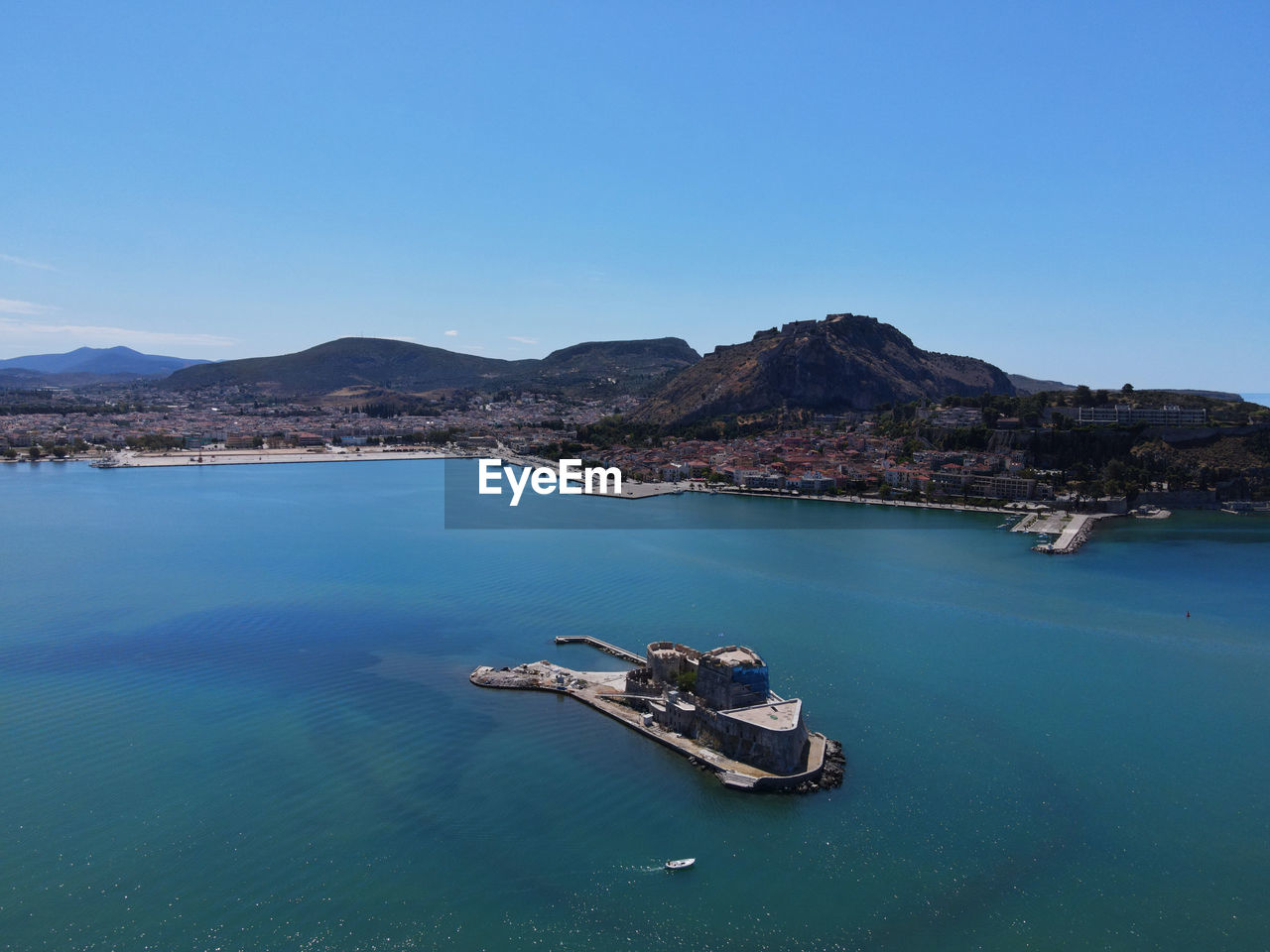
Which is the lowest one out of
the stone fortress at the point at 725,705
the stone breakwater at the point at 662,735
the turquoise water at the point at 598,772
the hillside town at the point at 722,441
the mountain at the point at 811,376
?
the turquoise water at the point at 598,772

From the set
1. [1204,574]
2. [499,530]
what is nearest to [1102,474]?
[1204,574]

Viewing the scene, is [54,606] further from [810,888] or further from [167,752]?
[810,888]

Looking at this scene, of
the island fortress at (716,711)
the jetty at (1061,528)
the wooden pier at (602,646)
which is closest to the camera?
the island fortress at (716,711)

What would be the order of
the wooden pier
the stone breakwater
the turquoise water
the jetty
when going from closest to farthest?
the turquoise water
the stone breakwater
the wooden pier
the jetty

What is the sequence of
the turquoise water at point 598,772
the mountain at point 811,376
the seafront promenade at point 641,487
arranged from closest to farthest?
the turquoise water at point 598,772 → the seafront promenade at point 641,487 → the mountain at point 811,376

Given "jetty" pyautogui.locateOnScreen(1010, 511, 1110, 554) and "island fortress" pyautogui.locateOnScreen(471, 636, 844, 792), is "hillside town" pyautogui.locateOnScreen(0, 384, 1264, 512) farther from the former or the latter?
"island fortress" pyautogui.locateOnScreen(471, 636, 844, 792)

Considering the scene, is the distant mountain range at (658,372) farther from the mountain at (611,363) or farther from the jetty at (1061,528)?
the jetty at (1061,528)

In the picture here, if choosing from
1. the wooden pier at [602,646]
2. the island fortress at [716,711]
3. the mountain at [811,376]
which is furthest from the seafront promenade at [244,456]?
the island fortress at [716,711]

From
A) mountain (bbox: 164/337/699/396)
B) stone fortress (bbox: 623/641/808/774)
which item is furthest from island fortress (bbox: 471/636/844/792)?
mountain (bbox: 164/337/699/396)
